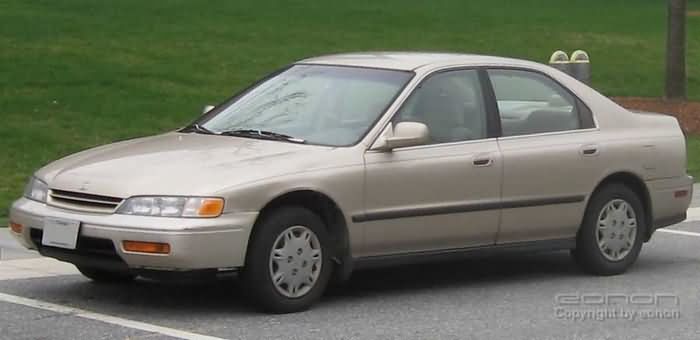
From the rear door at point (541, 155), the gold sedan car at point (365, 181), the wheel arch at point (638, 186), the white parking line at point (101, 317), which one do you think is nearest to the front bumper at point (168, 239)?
the gold sedan car at point (365, 181)

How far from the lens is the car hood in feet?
26.4

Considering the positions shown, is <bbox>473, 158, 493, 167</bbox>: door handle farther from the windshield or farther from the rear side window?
the windshield

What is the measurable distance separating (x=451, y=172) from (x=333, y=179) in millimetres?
893

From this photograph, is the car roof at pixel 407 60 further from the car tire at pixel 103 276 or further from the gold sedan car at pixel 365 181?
the car tire at pixel 103 276

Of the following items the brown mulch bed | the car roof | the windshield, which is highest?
the car roof

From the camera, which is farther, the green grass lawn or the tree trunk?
the tree trunk

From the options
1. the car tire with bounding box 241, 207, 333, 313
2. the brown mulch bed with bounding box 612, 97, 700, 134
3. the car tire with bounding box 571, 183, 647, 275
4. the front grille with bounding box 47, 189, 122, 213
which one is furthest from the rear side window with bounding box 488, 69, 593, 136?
the brown mulch bed with bounding box 612, 97, 700, 134

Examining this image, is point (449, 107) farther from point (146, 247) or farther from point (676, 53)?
point (676, 53)

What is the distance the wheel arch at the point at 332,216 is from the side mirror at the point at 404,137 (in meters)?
0.47

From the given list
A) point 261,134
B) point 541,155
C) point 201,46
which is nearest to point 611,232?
point 541,155

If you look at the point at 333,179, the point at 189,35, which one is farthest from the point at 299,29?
the point at 333,179

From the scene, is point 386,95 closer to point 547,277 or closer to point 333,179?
point 333,179

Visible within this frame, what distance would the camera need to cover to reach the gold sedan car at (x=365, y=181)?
8.04 meters

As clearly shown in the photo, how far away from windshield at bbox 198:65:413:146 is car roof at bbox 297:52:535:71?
0.25 ft
